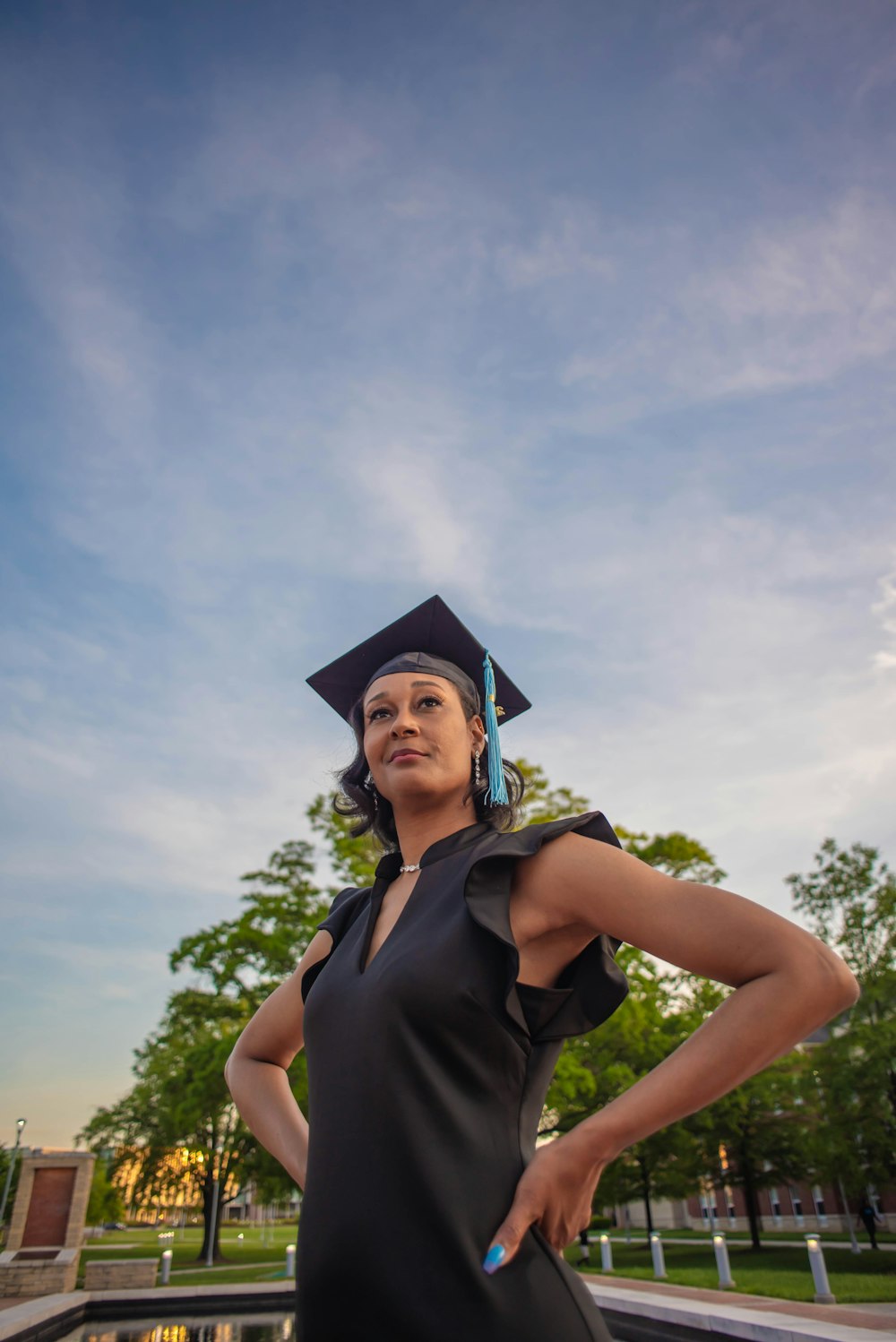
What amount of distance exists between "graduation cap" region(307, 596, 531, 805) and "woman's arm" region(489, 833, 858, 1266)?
81 cm

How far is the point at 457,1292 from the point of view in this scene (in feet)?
3.93

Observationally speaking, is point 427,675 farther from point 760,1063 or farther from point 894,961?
point 894,961

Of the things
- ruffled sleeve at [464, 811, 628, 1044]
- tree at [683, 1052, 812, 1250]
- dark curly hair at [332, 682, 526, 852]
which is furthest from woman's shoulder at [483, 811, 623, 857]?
tree at [683, 1052, 812, 1250]

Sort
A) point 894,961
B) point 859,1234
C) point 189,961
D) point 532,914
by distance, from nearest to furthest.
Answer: point 532,914
point 189,961
point 894,961
point 859,1234

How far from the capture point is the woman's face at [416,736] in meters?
1.94

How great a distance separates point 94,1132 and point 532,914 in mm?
29486

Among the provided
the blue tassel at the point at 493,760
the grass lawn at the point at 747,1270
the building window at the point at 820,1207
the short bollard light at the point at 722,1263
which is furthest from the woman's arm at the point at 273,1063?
the building window at the point at 820,1207

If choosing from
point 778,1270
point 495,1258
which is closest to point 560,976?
point 495,1258

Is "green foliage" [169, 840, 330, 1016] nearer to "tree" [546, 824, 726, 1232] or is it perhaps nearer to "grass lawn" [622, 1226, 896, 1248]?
"tree" [546, 824, 726, 1232]

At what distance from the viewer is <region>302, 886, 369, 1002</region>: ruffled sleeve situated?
1949mm

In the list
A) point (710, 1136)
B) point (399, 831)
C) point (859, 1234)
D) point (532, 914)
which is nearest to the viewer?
point (532, 914)

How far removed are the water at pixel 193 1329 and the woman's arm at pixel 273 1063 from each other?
10.3 m

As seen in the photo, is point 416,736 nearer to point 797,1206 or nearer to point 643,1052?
point 643,1052

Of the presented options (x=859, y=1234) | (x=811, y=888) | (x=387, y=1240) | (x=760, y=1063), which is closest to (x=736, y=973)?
(x=760, y=1063)
